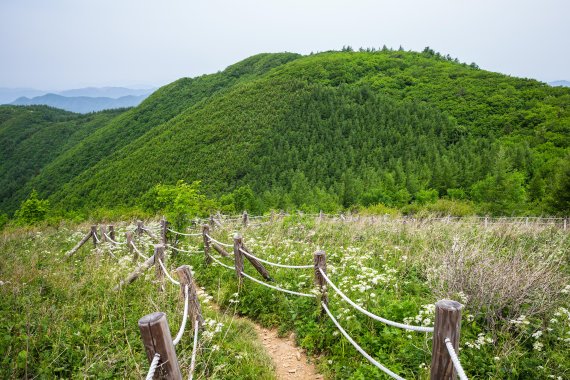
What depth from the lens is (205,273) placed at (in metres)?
7.70

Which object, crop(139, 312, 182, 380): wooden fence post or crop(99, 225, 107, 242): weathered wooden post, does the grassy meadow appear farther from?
crop(99, 225, 107, 242): weathered wooden post

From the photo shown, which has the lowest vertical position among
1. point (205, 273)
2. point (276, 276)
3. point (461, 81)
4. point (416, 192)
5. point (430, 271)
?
point (416, 192)

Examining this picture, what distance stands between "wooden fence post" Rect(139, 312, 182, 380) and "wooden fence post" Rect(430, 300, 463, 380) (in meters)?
1.85

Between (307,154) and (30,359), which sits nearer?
(30,359)

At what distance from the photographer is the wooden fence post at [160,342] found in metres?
2.30

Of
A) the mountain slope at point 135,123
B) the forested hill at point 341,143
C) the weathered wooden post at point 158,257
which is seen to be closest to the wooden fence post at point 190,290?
the weathered wooden post at point 158,257

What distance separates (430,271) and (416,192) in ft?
160

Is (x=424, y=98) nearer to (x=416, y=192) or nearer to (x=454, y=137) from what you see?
(x=454, y=137)

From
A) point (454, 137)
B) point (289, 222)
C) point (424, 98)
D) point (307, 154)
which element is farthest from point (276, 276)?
point (424, 98)

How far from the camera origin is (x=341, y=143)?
84000 mm

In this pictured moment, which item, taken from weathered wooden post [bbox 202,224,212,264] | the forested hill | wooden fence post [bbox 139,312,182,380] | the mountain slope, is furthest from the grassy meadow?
the mountain slope

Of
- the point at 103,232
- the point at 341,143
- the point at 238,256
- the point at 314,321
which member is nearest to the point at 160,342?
the point at 314,321

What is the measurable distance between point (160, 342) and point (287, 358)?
2.86m

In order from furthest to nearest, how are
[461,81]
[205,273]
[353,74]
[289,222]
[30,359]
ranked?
1. [353,74]
2. [461,81]
3. [289,222]
4. [205,273]
5. [30,359]
